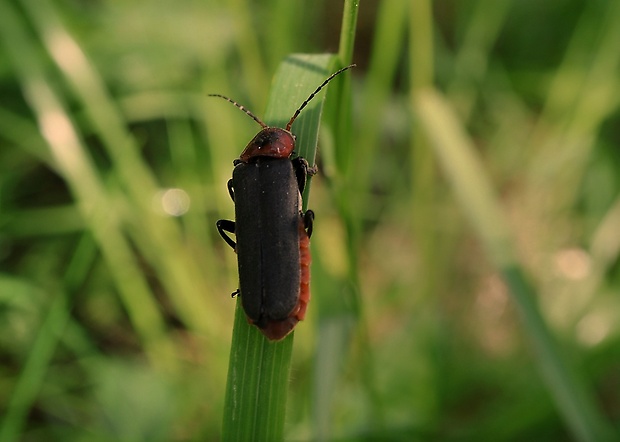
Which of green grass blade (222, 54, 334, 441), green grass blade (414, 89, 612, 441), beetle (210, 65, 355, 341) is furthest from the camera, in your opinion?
green grass blade (414, 89, 612, 441)

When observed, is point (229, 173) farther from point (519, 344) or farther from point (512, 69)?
point (512, 69)

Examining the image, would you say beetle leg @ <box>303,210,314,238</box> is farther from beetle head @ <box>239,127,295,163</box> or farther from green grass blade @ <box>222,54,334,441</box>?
green grass blade @ <box>222,54,334,441</box>

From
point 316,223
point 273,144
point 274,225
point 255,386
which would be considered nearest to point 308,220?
point 274,225

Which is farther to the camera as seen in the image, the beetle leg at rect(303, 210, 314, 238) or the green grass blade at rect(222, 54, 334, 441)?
the beetle leg at rect(303, 210, 314, 238)

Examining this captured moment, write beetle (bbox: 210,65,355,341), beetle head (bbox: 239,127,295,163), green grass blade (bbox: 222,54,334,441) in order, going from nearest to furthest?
green grass blade (bbox: 222,54,334,441) < beetle (bbox: 210,65,355,341) < beetle head (bbox: 239,127,295,163)

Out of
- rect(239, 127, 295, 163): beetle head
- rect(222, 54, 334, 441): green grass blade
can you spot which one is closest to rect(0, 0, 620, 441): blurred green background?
rect(239, 127, 295, 163): beetle head

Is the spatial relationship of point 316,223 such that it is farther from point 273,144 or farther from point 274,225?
point 274,225

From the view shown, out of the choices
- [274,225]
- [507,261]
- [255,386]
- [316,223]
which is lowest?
[255,386]

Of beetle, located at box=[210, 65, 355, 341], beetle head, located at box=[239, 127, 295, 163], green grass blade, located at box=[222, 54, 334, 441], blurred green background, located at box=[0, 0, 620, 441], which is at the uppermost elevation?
blurred green background, located at box=[0, 0, 620, 441]
